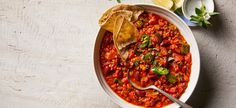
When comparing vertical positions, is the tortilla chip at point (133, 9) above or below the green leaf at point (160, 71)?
above

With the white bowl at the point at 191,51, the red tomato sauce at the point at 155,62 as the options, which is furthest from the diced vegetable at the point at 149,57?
the white bowl at the point at 191,51

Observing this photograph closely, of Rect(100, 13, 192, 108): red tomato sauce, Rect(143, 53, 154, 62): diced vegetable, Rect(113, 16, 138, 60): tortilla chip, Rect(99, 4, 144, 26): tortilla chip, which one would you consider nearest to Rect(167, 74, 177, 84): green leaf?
Rect(100, 13, 192, 108): red tomato sauce

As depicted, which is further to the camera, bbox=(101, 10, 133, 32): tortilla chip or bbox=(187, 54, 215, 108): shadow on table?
bbox=(187, 54, 215, 108): shadow on table

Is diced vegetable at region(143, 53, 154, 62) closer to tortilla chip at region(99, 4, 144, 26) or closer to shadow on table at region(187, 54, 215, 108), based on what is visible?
tortilla chip at region(99, 4, 144, 26)

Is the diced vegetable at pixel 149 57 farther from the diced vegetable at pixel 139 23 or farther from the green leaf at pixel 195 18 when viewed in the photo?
the green leaf at pixel 195 18

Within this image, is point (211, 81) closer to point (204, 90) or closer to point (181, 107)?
point (204, 90)

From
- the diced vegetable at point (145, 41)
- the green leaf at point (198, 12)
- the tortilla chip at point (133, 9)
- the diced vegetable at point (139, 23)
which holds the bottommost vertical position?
the diced vegetable at point (145, 41)
